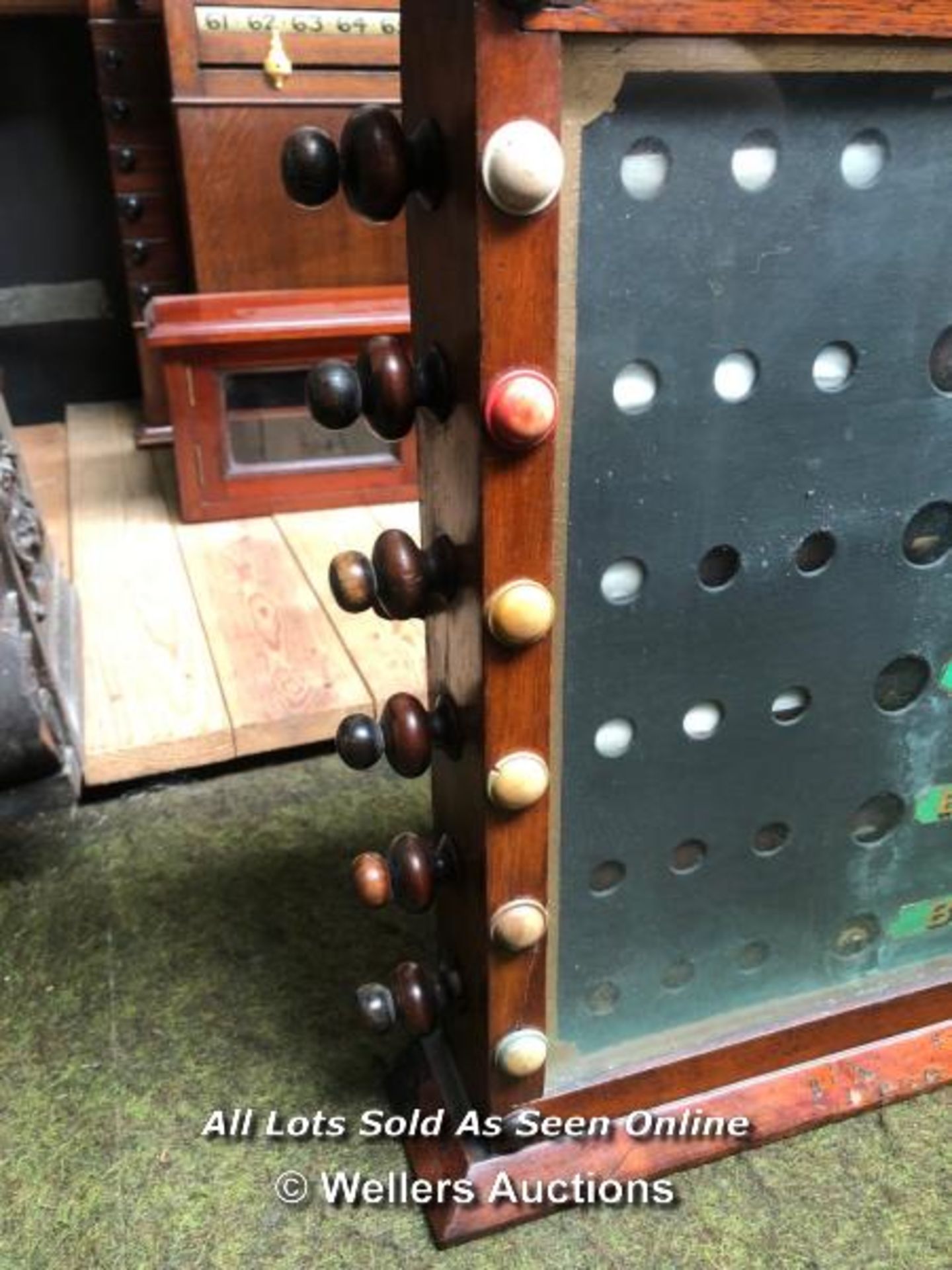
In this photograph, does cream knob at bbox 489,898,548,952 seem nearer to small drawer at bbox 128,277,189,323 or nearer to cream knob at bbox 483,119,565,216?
cream knob at bbox 483,119,565,216

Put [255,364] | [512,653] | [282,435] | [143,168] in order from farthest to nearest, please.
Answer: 1. [143,168]
2. [282,435]
3. [255,364]
4. [512,653]

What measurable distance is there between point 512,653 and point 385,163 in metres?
0.23

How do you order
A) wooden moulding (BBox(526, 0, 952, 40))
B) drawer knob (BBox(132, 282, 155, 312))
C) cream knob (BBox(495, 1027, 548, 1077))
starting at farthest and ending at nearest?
drawer knob (BBox(132, 282, 155, 312)), cream knob (BBox(495, 1027, 548, 1077)), wooden moulding (BBox(526, 0, 952, 40))

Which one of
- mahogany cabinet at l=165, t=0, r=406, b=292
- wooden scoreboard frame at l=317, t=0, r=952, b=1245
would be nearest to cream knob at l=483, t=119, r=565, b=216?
wooden scoreboard frame at l=317, t=0, r=952, b=1245

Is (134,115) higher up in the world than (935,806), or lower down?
higher up

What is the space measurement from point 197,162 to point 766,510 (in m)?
1.40

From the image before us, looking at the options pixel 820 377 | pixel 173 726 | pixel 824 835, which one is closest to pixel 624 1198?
pixel 824 835

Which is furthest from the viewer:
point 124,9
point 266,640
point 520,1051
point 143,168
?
point 143,168

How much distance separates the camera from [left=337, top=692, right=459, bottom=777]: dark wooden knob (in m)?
0.56

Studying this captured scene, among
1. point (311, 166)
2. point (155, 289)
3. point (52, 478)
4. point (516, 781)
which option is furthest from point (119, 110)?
point (516, 781)

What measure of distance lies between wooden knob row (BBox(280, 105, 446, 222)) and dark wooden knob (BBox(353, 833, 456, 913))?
342 millimetres

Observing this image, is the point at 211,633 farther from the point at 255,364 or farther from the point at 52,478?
the point at 52,478

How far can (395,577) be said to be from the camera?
52 cm

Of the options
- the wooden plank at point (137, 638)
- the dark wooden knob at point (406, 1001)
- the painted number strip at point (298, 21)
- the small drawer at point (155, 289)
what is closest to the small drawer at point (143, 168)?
the small drawer at point (155, 289)
